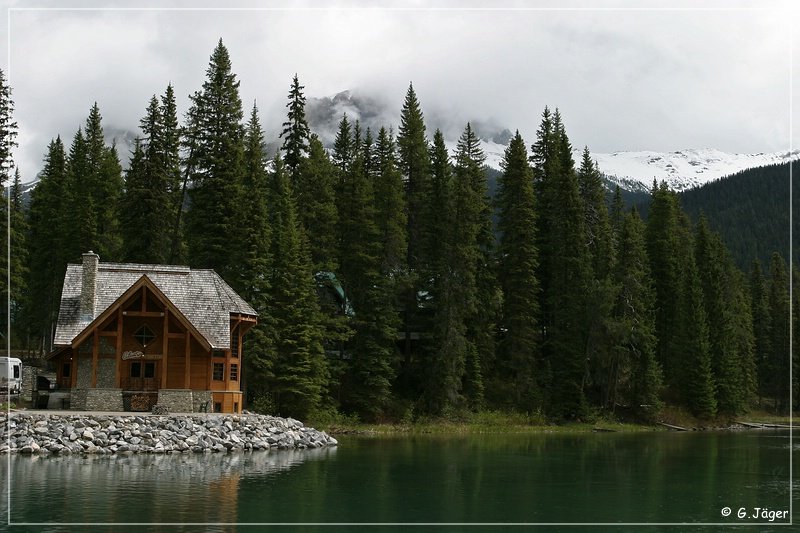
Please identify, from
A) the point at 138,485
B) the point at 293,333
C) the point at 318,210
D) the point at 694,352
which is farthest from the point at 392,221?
the point at 138,485

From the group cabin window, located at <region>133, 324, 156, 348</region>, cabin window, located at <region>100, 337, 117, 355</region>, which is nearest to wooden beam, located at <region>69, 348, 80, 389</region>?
cabin window, located at <region>100, 337, 117, 355</region>

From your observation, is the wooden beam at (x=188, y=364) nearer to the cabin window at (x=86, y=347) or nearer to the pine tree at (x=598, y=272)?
the cabin window at (x=86, y=347)

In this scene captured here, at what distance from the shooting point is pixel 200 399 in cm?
4584

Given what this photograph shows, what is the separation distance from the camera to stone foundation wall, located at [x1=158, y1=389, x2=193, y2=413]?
44562mm

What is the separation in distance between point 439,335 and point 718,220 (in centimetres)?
14739

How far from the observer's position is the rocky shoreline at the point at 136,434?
36.8 meters

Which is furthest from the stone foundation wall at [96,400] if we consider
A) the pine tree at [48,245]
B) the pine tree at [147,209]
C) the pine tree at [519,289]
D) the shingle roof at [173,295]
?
the pine tree at [519,289]

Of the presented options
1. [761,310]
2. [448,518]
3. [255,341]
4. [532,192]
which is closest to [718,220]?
[761,310]

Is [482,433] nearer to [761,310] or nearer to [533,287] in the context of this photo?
[533,287]

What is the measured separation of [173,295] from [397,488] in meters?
21.5

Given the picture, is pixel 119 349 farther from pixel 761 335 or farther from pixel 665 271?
pixel 761 335

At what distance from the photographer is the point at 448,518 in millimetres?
23969

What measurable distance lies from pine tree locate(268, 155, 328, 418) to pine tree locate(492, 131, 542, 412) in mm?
16380

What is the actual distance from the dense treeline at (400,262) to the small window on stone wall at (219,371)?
5.06m
